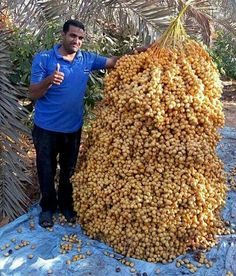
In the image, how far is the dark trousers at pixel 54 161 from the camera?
362 centimetres

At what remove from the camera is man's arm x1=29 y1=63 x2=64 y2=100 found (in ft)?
10.5

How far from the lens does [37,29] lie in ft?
14.1

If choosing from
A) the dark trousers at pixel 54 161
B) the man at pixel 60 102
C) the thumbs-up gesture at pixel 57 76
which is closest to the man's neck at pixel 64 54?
the man at pixel 60 102

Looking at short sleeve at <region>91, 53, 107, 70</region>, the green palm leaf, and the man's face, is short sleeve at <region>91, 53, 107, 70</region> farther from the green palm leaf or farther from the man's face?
the green palm leaf

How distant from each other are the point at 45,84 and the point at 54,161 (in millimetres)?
782

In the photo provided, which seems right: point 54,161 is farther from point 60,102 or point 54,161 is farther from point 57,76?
point 57,76

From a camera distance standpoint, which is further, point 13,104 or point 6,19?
point 6,19

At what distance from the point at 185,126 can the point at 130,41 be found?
235 cm

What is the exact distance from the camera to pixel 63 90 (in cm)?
347

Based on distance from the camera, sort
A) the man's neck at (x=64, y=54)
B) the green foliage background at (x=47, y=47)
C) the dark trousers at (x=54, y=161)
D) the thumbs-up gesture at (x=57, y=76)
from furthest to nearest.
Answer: the green foliage background at (x=47, y=47), the dark trousers at (x=54, y=161), the man's neck at (x=64, y=54), the thumbs-up gesture at (x=57, y=76)

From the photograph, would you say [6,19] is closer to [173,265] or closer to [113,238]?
[113,238]

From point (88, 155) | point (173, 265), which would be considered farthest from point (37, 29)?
point (173, 265)

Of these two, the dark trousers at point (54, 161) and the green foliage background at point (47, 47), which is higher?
the green foliage background at point (47, 47)

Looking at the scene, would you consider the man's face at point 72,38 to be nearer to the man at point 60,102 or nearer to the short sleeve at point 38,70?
the man at point 60,102
